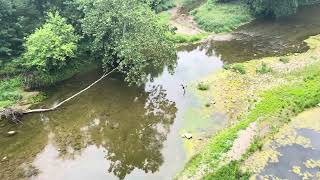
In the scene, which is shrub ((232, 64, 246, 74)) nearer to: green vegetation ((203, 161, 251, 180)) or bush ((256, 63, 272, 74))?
bush ((256, 63, 272, 74))

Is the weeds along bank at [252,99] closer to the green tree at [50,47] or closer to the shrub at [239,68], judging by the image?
the shrub at [239,68]

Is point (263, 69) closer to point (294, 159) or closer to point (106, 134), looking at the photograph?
point (294, 159)

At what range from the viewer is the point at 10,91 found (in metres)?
40.9

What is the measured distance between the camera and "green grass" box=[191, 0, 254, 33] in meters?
57.3

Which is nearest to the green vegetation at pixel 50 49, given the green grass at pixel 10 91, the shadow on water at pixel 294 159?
the green grass at pixel 10 91

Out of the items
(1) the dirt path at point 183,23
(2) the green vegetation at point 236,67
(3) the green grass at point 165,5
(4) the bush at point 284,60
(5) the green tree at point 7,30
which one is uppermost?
(5) the green tree at point 7,30

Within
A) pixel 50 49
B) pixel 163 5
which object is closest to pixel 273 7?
pixel 163 5

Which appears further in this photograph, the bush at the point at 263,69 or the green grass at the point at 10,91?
the bush at the point at 263,69

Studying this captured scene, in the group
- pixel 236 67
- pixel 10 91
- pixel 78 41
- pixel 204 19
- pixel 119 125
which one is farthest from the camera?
pixel 204 19

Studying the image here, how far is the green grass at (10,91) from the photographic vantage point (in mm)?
39341

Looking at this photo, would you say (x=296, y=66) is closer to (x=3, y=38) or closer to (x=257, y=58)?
(x=257, y=58)

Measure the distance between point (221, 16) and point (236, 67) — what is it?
16.4m

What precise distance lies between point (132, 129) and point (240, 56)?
61.0ft

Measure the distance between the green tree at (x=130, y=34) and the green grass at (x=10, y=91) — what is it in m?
8.41
